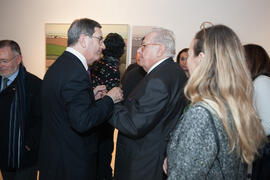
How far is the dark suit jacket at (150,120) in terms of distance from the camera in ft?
5.31

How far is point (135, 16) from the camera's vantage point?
4277mm

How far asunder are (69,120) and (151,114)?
0.57 meters

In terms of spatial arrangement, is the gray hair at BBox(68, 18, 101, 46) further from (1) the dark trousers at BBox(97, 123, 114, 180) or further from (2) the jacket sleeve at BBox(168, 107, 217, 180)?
(1) the dark trousers at BBox(97, 123, 114, 180)

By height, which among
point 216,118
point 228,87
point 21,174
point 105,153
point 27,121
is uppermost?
point 228,87

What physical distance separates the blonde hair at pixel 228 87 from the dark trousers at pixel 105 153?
6.59 ft

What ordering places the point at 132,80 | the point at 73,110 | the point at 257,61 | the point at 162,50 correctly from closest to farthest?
1. the point at 73,110
2. the point at 162,50
3. the point at 257,61
4. the point at 132,80

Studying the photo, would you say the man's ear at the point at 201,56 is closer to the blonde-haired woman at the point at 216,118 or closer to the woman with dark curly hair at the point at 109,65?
the blonde-haired woman at the point at 216,118

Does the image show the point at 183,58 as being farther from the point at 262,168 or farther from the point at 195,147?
the point at 195,147

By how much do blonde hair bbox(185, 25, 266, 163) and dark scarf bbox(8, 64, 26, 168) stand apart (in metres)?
1.50

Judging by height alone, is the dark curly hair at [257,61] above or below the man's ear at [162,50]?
below

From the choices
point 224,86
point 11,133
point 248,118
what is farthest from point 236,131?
point 11,133


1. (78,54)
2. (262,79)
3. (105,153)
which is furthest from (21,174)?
(262,79)

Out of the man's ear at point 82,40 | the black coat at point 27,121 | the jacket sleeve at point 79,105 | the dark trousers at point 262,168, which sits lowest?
the dark trousers at point 262,168

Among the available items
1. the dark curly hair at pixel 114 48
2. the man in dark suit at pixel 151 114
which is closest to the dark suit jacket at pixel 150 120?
the man in dark suit at pixel 151 114
